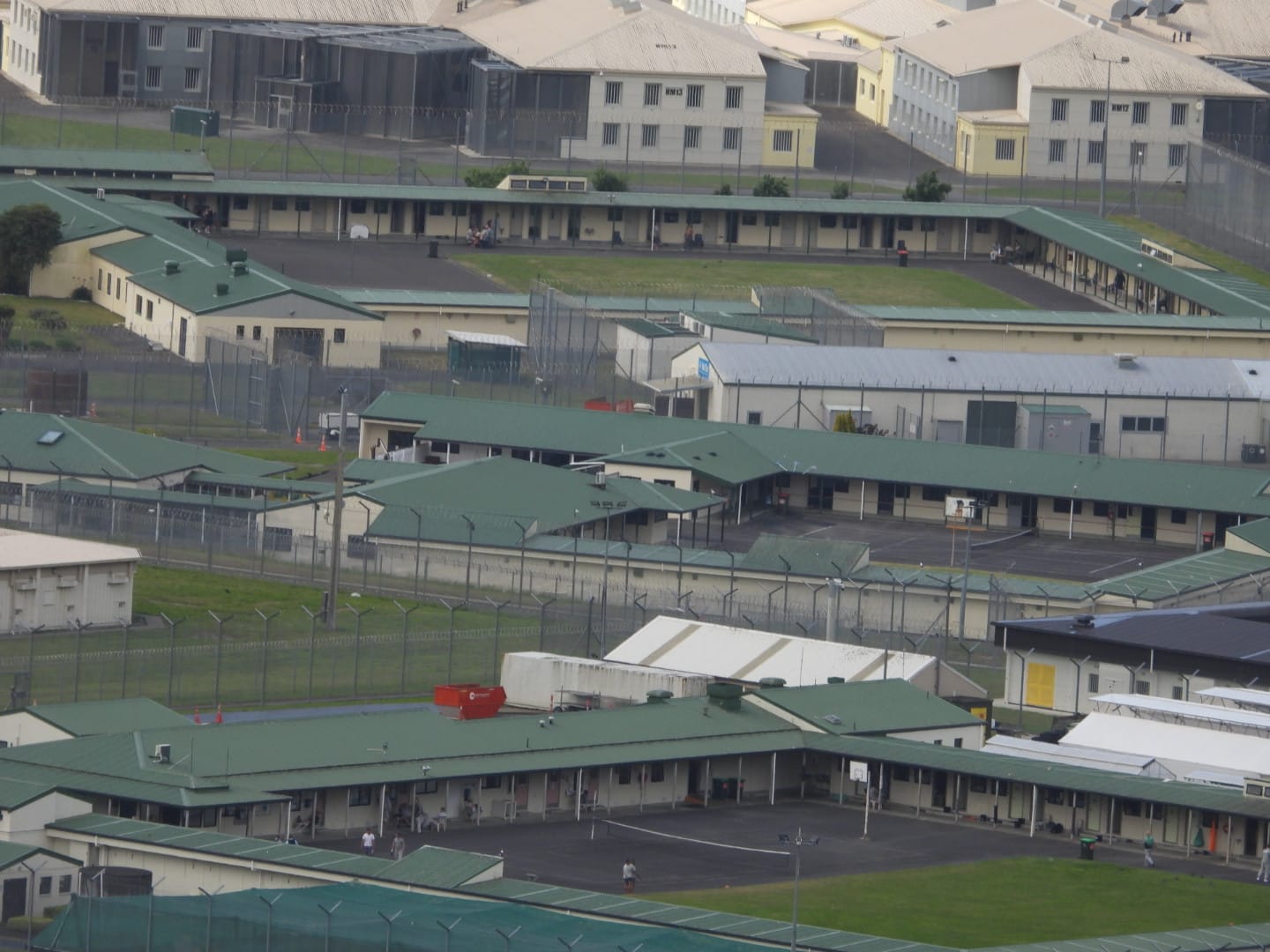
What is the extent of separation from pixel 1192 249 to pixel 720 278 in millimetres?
22145

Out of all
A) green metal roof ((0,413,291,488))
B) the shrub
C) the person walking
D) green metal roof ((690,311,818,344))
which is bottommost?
the person walking

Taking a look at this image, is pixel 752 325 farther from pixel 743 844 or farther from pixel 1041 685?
pixel 743 844

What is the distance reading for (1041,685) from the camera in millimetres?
93250

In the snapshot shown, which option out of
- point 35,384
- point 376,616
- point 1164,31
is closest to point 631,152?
point 1164,31

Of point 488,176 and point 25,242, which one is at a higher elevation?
point 488,176

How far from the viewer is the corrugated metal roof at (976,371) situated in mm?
124562

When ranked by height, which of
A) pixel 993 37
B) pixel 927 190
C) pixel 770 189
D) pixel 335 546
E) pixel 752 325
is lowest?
pixel 335 546

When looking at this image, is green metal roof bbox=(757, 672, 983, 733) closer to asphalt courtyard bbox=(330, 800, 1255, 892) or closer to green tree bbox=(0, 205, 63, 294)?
asphalt courtyard bbox=(330, 800, 1255, 892)

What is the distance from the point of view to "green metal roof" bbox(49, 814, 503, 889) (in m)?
67.9

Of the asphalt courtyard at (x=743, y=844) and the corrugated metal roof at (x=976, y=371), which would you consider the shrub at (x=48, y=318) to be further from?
the asphalt courtyard at (x=743, y=844)

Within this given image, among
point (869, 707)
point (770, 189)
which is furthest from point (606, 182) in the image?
point (869, 707)

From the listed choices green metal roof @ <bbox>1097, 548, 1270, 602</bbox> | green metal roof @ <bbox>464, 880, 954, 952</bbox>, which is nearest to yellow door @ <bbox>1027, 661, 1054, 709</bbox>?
green metal roof @ <bbox>1097, 548, 1270, 602</bbox>

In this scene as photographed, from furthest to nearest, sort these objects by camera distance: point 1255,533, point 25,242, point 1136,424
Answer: point 25,242
point 1136,424
point 1255,533

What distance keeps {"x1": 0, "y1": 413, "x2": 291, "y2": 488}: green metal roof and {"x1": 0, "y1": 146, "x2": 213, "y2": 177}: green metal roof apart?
40522mm
